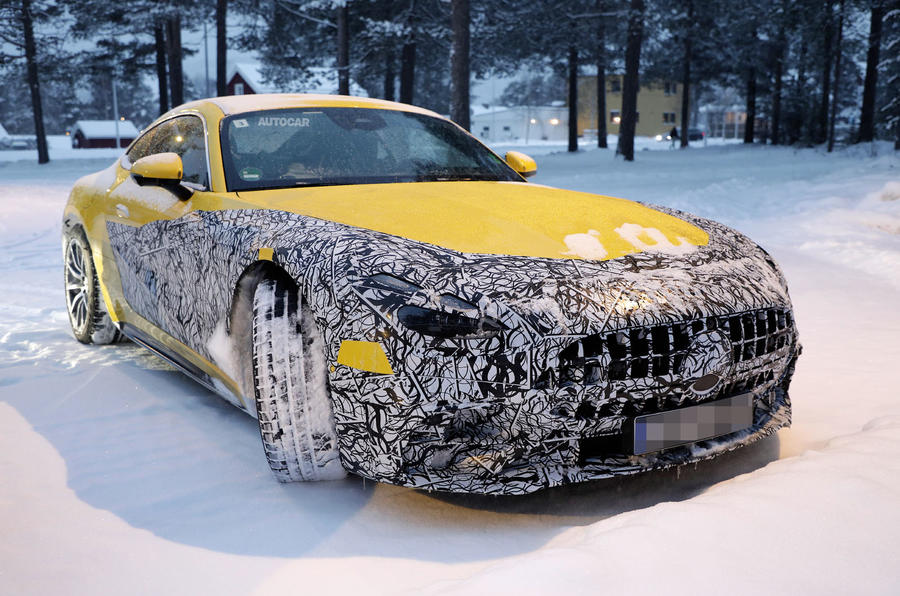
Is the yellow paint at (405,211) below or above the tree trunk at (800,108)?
below

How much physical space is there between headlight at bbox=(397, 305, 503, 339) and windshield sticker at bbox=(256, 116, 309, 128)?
176cm

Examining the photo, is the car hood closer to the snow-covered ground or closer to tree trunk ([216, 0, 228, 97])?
the snow-covered ground

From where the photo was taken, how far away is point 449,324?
7.72ft

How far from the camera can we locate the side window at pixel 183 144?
3.68 meters

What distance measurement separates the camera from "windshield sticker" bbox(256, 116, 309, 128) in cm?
375

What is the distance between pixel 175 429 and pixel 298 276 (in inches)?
50.7

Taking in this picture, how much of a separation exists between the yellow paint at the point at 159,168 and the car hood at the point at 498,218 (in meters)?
0.37

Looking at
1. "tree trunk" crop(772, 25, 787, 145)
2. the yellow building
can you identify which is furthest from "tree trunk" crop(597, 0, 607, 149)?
the yellow building

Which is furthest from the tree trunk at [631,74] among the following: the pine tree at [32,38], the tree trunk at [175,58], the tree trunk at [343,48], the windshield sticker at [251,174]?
the pine tree at [32,38]

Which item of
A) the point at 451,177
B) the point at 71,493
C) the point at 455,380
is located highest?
the point at 451,177

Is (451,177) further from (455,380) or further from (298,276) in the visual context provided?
(455,380)

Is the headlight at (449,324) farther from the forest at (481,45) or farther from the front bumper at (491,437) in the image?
the forest at (481,45)

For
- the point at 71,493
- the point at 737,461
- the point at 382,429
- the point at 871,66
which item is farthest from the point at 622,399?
the point at 871,66

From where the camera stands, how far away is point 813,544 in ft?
7.27
